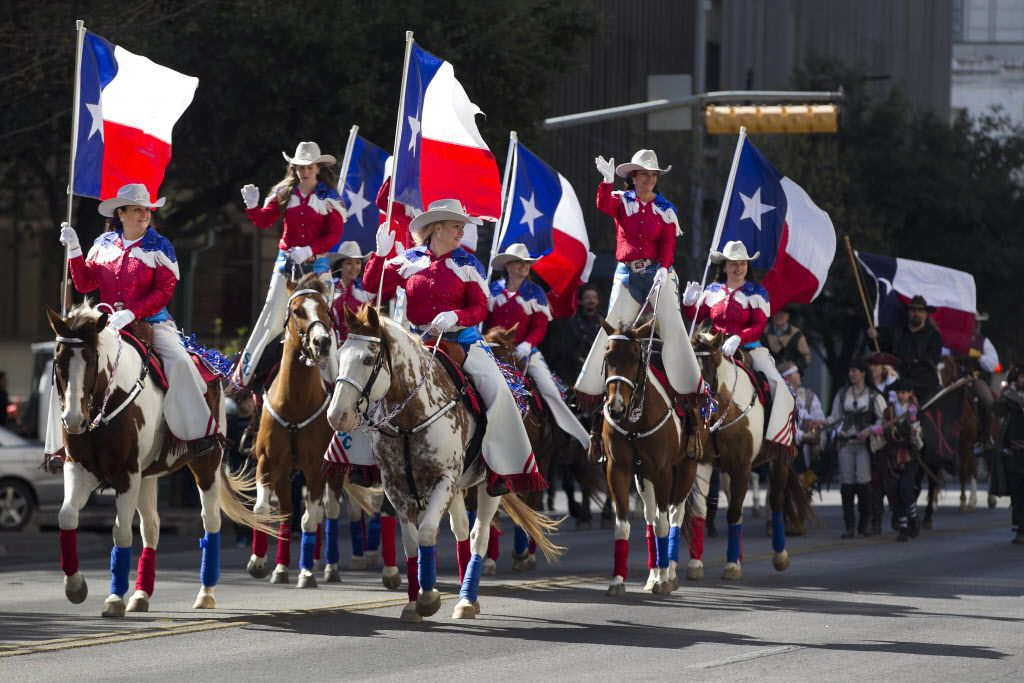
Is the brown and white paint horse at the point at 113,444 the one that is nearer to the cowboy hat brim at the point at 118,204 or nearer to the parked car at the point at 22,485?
the cowboy hat brim at the point at 118,204

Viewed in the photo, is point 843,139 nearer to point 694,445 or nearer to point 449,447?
point 694,445

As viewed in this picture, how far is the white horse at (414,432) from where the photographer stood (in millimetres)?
11773

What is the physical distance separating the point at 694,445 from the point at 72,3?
34.5 feet

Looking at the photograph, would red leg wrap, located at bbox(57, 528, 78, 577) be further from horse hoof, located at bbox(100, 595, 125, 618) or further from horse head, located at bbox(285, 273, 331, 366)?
horse head, located at bbox(285, 273, 331, 366)

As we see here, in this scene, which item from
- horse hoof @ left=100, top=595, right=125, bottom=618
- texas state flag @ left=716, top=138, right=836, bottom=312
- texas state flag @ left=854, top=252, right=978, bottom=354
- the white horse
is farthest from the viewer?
texas state flag @ left=854, top=252, right=978, bottom=354

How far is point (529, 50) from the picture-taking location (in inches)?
1025

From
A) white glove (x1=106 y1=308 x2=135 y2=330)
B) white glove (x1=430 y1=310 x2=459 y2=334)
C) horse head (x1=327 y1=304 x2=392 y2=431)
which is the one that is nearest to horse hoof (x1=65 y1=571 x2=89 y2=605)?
white glove (x1=106 y1=308 x2=135 y2=330)

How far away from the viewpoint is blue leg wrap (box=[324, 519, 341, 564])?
15.9 metres

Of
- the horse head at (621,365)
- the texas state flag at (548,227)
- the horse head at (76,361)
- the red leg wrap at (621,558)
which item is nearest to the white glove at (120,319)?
the horse head at (76,361)

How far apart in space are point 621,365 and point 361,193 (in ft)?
19.8

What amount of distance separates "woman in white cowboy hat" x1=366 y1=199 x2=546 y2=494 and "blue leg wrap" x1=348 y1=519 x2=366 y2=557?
185 inches

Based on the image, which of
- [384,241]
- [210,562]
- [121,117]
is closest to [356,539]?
[210,562]

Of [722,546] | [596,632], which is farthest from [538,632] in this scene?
[722,546]

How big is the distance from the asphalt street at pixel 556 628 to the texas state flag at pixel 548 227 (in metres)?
2.89
